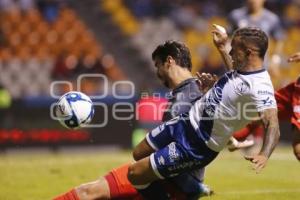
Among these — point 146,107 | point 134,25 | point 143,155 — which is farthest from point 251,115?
point 134,25

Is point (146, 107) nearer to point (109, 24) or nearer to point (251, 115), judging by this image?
point (109, 24)

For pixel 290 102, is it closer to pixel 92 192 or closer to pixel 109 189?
pixel 109 189

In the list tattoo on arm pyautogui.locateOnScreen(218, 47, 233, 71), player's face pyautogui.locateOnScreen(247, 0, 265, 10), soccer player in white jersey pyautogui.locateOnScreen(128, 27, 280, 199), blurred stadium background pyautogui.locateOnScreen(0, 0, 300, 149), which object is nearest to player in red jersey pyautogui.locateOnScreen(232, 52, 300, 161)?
tattoo on arm pyautogui.locateOnScreen(218, 47, 233, 71)

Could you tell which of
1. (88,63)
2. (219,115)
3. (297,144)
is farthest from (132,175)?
(88,63)

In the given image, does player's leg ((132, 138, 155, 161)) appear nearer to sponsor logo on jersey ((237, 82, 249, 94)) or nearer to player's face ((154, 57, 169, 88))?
player's face ((154, 57, 169, 88))

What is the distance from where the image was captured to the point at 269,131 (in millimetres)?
5793

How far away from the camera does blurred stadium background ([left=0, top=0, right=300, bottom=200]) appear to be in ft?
41.2

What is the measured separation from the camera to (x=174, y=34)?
837 inches

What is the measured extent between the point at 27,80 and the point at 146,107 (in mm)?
4351

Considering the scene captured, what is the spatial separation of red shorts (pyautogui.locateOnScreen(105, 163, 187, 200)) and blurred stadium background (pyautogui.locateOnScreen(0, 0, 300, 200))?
3.28 m

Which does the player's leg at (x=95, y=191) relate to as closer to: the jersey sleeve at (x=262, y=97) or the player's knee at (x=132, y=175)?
the player's knee at (x=132, y=175)

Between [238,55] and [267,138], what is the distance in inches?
29.6

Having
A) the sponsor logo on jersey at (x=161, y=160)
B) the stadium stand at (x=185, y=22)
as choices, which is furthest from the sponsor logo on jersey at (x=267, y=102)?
the stadium stand at (x=185, y=22)

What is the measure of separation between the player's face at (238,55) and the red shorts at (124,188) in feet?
3.72
